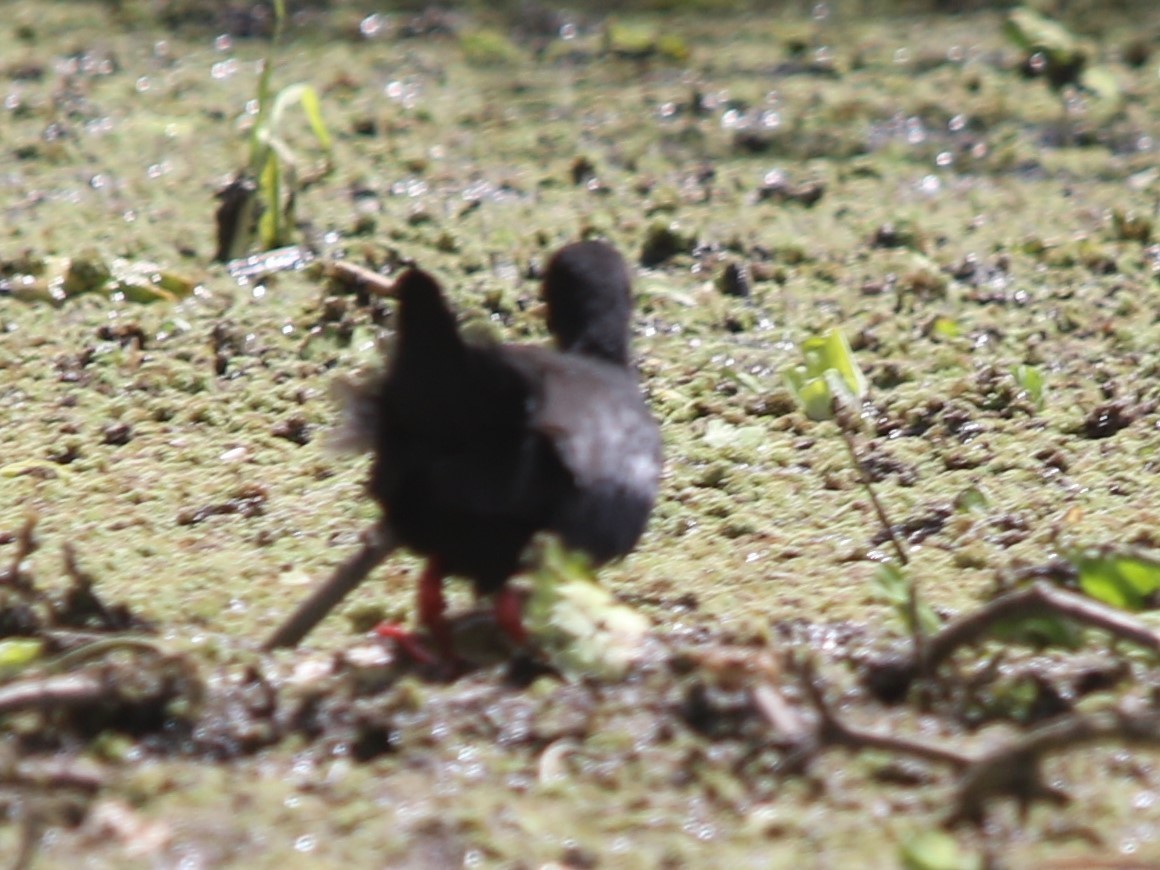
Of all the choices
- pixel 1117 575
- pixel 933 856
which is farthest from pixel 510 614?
pixel 933 856

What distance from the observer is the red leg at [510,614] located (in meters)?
3.27

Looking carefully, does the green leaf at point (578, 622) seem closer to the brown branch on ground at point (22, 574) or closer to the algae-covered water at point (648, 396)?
the algae-covered water at point (648, 396)

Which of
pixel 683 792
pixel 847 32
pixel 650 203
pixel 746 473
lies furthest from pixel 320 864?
pixel 847 32

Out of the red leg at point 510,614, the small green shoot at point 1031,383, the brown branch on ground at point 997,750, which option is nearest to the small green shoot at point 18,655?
the red leg at point 510,614

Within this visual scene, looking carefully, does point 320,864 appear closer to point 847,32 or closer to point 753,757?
point 753,757

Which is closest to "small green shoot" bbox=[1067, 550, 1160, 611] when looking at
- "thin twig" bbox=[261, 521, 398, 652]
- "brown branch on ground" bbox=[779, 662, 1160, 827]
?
"brown branch on ground" bbox=[779, 662, 1160, 827]

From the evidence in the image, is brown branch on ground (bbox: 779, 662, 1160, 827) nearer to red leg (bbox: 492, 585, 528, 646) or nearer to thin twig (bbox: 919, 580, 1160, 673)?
thin twig (bbox: 919, 580, 1160, 673)

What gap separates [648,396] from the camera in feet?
15.9

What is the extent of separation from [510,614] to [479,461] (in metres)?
0.36

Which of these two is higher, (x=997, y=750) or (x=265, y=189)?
(x=265, y=189)

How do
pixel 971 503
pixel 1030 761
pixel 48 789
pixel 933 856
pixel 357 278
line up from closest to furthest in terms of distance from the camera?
pixel 933 856
pixel 1030 761
pixel 48 789
pixel 971 503
pixel 357 278

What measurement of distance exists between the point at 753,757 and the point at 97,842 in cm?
101

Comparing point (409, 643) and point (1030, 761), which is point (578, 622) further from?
point (1030, 761)

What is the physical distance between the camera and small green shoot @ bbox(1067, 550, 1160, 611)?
305 centimetres
